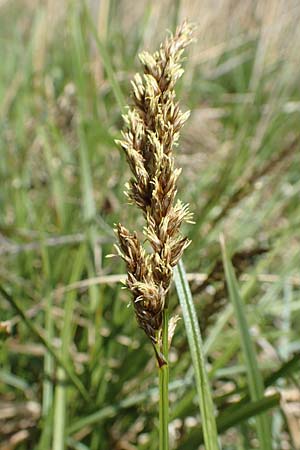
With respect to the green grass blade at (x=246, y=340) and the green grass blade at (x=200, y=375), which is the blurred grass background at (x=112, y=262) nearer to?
the green grass blade at (x=246, y=340)

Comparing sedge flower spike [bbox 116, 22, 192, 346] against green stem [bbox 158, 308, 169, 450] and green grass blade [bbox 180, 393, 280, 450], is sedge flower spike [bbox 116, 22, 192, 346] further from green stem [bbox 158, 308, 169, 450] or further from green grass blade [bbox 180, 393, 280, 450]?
green grass blade [bbox 180, 393, 280, 450]

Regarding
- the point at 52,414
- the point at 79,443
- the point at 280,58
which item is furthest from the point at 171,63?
the point at 280,58

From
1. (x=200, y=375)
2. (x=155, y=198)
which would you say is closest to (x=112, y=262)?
(x=200, y=375)

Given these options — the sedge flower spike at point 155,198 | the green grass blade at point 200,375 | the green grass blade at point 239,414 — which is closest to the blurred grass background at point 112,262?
the green grass blade at point 239,414

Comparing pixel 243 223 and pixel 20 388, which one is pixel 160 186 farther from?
pixel 243 223

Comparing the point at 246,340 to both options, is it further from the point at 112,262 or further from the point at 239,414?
the point at 112,262

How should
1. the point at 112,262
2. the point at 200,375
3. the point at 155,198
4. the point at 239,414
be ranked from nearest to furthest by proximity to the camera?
the point at 155,198, the point at 200,375, the point at 239,414, the point at 112,262

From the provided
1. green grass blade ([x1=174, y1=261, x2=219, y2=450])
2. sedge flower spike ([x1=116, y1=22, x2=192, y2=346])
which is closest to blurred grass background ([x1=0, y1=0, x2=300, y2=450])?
green grass blade ([x1=174, y1=261, x2=219, y2=450])
